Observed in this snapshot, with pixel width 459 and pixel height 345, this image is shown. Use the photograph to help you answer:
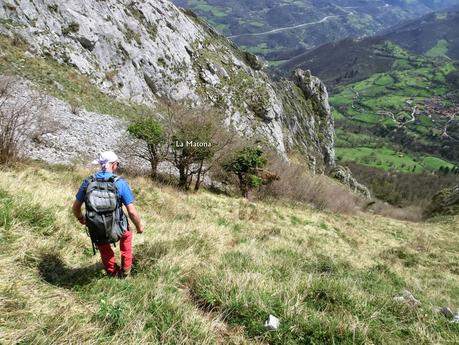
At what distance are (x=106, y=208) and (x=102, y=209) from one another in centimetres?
6

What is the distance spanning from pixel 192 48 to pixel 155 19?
7746mm

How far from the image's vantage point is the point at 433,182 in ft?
442

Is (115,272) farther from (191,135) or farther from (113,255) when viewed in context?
(191,135)

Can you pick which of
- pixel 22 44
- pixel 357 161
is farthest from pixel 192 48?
pixel 357 161

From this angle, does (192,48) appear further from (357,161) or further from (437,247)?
(357,161)

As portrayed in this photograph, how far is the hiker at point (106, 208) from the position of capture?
5.43 metres

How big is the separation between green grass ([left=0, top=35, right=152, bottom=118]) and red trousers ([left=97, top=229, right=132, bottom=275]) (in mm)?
23369

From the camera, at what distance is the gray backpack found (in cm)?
542

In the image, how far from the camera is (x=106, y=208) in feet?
17.9

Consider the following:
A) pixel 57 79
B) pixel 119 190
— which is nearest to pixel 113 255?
pixel 119 190

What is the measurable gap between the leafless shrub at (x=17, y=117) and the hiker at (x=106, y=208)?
10.5 m

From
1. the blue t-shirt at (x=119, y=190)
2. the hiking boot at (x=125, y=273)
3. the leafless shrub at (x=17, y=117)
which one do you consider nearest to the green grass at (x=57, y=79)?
the leafless shrub at (x=17, y=117)

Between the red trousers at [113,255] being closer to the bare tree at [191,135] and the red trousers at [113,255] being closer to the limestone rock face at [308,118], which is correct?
the bare tree at [191,135]

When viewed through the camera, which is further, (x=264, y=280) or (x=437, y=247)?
(x=437, y=247)
